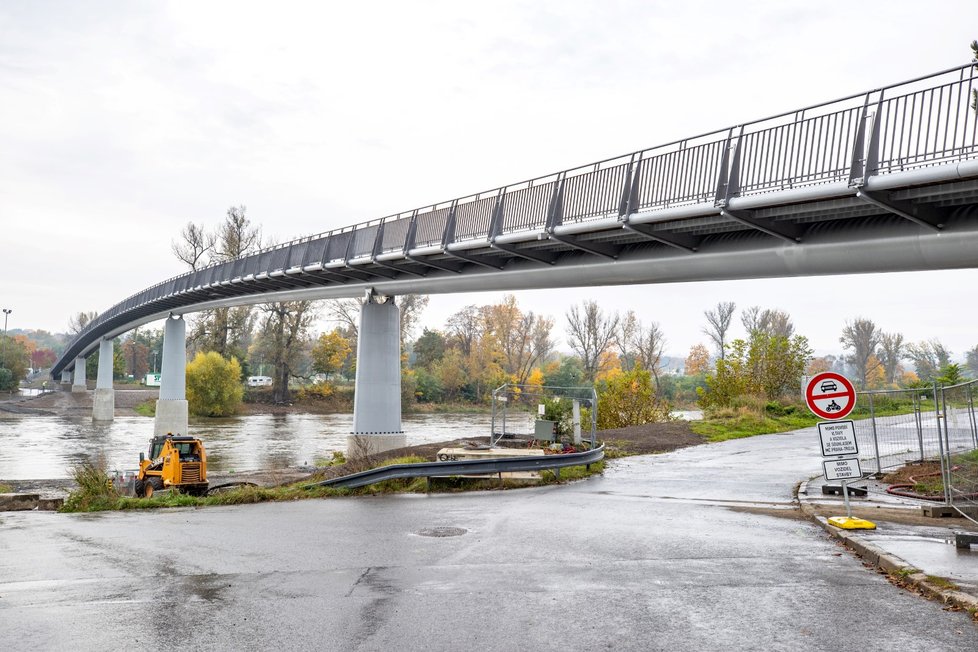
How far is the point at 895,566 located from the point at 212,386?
65677mm

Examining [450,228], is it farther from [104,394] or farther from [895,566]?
[104,394]

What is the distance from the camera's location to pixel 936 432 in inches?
626

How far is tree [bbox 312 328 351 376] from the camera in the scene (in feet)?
277

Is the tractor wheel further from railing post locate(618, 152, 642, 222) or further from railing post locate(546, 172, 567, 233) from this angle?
railing post locate(618, 152, 642, 222)

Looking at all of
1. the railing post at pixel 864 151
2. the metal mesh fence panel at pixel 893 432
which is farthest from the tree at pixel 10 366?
the railing post at pixel 864 151

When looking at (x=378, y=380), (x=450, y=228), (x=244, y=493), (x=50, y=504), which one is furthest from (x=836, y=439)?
(x=378, y=380)

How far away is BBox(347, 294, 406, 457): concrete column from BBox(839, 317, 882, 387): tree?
69949 millimetres

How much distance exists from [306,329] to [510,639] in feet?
240

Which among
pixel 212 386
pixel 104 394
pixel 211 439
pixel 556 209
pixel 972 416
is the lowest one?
pixel 211 439

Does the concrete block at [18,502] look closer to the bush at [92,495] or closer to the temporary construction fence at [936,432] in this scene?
the bush at [92,495]

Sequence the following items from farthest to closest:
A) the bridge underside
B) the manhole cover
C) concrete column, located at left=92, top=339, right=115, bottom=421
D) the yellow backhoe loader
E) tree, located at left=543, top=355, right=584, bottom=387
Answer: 1. tree, located at left=543, top=355, right=584, bottom=387
2. concrete column, located at left=92, top=339, right=115, bottom=421
3. the yellow backhoe loader
4. the bridge underside
5. the manhole cover

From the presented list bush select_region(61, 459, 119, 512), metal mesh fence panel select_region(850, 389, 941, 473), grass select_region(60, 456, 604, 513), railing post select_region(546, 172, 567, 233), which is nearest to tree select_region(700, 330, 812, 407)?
metal mesh fence panel select_region(850, 389, 941, 473)

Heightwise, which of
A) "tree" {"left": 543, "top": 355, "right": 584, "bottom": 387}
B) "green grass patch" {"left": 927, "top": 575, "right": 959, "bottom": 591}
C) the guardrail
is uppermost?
"tree" {"left": 543, "top": 355, "right": 584, "bottom": 387}

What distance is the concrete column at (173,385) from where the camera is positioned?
173ft
